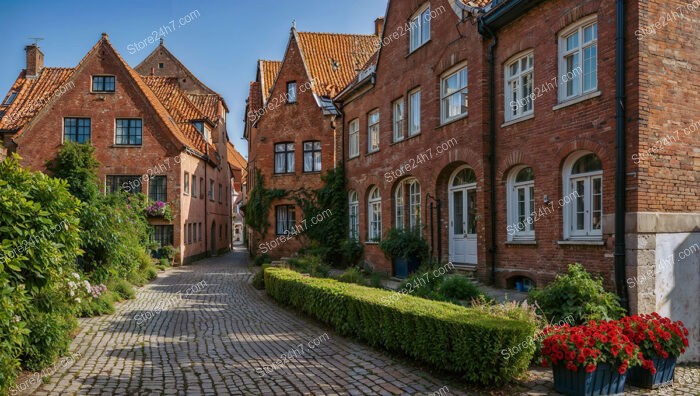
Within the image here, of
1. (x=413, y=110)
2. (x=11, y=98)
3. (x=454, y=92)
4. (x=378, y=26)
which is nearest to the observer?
(x=454, y=92)

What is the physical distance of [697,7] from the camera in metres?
10.5

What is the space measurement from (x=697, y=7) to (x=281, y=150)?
21.8m

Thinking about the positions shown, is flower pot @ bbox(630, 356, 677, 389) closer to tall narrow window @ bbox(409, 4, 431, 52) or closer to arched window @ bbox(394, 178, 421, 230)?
arched window @ bbox(394, 178, 421, 230)

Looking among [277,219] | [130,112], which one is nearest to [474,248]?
[277,219]

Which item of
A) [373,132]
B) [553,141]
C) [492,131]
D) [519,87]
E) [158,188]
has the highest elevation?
[373,132]

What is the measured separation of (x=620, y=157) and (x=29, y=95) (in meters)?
31.8

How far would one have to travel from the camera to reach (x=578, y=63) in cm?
1172

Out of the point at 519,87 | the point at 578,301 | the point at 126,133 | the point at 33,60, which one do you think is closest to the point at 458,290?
the point at 578,301

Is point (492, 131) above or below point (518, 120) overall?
below

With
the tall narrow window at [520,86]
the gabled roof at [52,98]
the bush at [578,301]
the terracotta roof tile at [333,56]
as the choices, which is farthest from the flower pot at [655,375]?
the gabled roof at [52,98]

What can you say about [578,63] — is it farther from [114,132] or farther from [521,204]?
[114,132]

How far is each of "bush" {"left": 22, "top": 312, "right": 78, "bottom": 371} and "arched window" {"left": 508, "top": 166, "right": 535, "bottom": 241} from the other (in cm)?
1026

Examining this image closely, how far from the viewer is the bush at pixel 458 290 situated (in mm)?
11859

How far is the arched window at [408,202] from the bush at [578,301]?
336 inches
